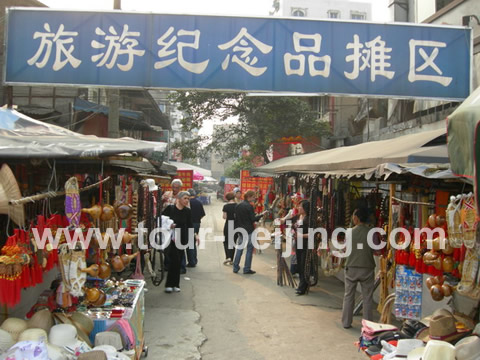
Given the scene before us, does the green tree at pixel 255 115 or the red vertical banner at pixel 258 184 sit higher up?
the green tree at pixel 255 115

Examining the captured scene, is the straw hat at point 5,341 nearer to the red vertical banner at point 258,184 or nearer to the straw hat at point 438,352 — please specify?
the straw hat at point 438,352

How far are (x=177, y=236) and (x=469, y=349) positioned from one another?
5.84m

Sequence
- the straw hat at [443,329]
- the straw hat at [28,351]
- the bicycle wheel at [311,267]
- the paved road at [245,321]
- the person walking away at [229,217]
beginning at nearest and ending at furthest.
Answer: the straw hat at [28,351] < the straw hat at [443,329] < the paved road at [245,321] < the bicycle wheel at [311,267] < the person walking away at [229,217]

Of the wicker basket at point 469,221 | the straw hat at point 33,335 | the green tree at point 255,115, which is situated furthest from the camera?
the green tree at point 255,115

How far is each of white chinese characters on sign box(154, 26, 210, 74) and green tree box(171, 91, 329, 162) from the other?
15086 mm

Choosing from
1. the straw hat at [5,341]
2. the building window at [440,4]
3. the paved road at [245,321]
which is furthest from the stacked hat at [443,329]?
the building window at [440,4]

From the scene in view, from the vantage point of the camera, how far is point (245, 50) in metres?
5.92

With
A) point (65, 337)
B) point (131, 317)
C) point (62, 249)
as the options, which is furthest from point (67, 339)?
point (131, 317)

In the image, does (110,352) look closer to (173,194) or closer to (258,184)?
(173,194)

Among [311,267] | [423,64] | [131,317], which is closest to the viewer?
[131,317]

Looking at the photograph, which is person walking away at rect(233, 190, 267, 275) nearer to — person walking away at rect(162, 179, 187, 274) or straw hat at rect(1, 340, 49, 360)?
person walking away at rect(162, 179, 187, 274)

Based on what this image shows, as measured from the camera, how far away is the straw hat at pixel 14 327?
3.49 metres

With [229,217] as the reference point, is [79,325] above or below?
below

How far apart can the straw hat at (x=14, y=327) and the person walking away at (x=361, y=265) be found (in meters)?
4.11
